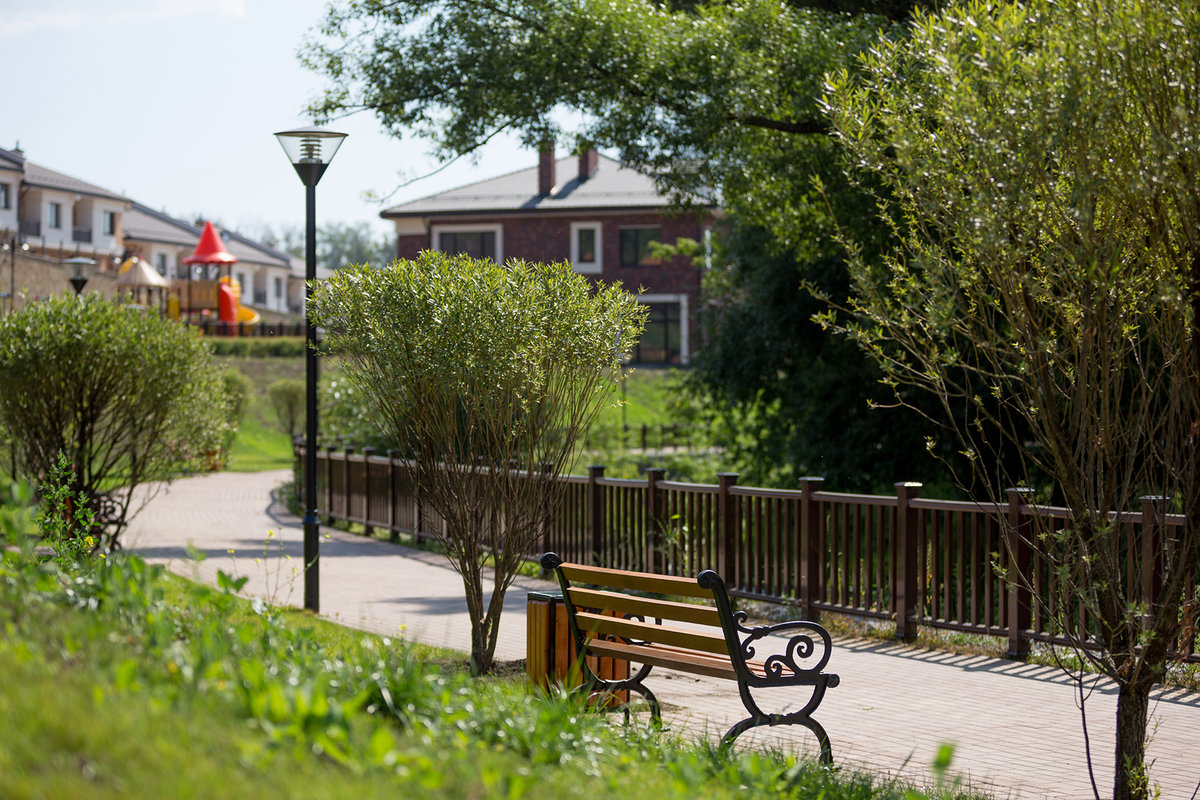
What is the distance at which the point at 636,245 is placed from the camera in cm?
4978

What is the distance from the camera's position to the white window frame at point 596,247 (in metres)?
49.6

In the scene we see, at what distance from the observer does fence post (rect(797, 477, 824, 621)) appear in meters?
10.2

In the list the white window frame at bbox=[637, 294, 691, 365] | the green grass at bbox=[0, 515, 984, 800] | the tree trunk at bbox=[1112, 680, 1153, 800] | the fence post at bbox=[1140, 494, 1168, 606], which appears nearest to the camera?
the green grass at bbox=[0, 515, 984, 800]

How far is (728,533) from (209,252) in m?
47.4

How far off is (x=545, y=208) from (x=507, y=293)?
42.4m

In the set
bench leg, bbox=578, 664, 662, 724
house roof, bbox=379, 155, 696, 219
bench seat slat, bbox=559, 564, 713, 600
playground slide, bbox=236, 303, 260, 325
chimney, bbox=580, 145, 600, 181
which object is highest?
chimney, bbox=580, 145, 600, 181

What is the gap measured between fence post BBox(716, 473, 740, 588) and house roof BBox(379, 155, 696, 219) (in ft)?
125

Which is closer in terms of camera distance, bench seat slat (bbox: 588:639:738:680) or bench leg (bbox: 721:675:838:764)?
bench leg (bbox: 721:675:838:764)

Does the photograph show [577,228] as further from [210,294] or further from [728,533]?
[728,533]

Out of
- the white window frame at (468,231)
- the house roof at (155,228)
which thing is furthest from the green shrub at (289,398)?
the house roof at (155,228)

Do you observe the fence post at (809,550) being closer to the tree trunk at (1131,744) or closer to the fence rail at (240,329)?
the tree trunk at (1131,744)

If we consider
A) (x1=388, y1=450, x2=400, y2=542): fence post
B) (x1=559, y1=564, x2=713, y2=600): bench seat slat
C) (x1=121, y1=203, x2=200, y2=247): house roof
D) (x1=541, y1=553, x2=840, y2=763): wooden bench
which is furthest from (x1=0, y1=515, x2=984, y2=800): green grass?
(x1=121, y1=203, x2=200, y2=247): house roof

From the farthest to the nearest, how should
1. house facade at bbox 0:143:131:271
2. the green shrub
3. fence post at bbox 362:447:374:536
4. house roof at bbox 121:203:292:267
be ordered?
1. house roof at bbox 121:203:292:267
2. house facade at bbox 0:143:131:271
3. the green shrub
4. fence post at bbox 362:447:374:536

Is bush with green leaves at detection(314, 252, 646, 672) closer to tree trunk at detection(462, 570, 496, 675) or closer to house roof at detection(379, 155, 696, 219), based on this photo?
tree trunk at detection(462, 570, 496, 675)
